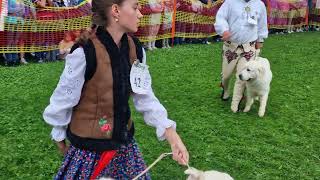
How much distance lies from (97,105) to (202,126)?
3646 mm

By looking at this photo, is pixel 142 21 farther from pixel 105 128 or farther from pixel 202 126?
pixel 105 128

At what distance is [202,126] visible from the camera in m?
6.28

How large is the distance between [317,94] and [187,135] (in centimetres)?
356

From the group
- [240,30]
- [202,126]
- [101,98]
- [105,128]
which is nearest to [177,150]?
[105,128]

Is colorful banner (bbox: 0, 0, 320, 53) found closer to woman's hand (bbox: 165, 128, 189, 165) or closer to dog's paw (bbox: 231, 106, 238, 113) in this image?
dog's paw (bbox: 231, 106, 238, 113)

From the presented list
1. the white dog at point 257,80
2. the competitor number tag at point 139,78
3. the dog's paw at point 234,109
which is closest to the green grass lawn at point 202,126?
the dog's paw at point 234,109

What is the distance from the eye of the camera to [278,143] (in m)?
5.86

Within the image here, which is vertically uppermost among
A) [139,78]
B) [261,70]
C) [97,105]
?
[139,78]

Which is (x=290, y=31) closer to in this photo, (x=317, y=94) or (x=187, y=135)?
(x=317, y=94)

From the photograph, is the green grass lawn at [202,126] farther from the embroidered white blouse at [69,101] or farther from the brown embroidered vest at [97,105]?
the brown embroidered vest at [97,105]

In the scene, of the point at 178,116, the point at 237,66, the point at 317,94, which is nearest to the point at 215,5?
the point at 317,94

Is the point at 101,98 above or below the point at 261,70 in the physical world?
above

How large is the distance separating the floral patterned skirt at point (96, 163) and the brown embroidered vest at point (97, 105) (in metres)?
0.13

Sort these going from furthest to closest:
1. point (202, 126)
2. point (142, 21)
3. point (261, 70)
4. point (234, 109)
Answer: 1. point (142, 21)
2. point (234, 109)
3. point (261, 70)
4. point (202, 126)
